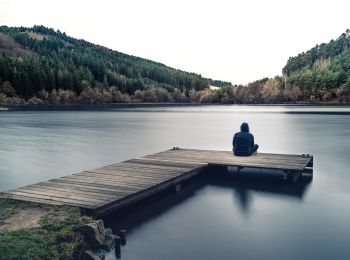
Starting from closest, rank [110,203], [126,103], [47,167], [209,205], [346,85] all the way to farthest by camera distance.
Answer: [110,203]
[209,205]
[47,167]
[346,85]
[126,103]

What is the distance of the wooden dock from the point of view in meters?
11.0

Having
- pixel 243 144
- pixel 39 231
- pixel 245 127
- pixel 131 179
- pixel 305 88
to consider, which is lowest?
pixel 39 231

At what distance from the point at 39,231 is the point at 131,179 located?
5.43m

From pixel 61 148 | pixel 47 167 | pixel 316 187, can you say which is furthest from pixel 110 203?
pixel 61 148

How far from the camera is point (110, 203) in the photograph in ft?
34.9

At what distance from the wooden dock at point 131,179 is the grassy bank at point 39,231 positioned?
0.57 metres

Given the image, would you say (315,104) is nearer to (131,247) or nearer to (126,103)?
(126,103)

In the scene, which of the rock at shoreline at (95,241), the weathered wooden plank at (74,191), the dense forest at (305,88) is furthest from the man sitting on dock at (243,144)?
the dense forest at (305,88)

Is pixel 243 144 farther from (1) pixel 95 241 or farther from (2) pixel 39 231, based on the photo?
(2) pixel 39 231

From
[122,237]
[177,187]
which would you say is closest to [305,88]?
[177,187]

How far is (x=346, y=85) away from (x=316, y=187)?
5460 inches

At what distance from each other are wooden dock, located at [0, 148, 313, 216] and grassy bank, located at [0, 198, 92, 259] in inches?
22.3

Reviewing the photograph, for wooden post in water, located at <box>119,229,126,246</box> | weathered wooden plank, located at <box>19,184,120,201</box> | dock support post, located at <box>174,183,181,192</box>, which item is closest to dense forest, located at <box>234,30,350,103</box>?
dock support post, located at <box>174,183,181,192</box>

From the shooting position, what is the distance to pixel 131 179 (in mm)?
13781
